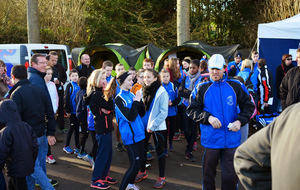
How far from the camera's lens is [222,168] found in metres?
4.01

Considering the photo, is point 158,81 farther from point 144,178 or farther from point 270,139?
point 270,139

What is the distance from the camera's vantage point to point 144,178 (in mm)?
5348

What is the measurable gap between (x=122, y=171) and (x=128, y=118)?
170 cm

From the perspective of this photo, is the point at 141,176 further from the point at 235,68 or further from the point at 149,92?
the point at 235,68

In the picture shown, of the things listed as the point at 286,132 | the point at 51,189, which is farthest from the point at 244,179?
the point at 51,189

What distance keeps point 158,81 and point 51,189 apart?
2273 millimetres

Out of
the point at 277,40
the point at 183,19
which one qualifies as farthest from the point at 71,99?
the point at 183,19

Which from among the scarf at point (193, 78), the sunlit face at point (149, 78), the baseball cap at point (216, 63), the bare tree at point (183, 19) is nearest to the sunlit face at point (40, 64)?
the sunlit face at point (149, 78)

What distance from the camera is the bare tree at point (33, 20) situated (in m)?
14.5

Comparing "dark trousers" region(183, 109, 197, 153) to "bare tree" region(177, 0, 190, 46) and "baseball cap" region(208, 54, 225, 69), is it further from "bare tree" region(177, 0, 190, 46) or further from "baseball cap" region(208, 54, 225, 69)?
"bare tree" region(177, 0, 190, 46)

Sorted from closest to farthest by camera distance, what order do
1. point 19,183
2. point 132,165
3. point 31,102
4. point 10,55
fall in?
point 19,183 → point 31,102 → point 132,165 → point 10,55

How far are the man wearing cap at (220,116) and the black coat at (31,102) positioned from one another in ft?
6.98

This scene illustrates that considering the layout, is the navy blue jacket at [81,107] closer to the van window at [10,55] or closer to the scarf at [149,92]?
the scarf at [149,92]

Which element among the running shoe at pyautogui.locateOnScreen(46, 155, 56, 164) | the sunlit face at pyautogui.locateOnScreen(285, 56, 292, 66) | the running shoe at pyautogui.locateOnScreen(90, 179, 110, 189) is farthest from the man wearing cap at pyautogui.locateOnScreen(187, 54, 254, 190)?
the sunlit face at pyautogui.locateOnScreen(285, 56, 292, 66)
